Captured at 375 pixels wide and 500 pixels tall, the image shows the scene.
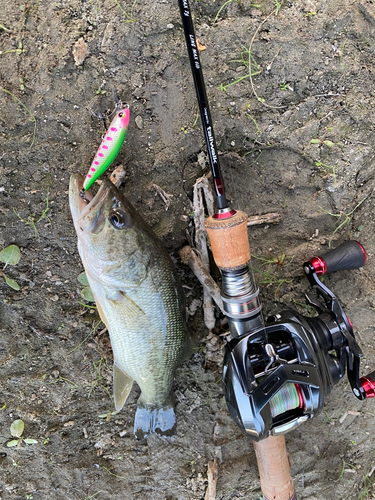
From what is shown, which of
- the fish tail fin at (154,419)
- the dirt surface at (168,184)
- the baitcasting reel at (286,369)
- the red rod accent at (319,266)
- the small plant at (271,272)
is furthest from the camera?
the small plant at (271,272)

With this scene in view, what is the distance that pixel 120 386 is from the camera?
7.83 ft

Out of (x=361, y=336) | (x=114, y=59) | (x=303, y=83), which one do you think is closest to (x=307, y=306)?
(x=361, y=336)

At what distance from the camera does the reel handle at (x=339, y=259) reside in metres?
2.20

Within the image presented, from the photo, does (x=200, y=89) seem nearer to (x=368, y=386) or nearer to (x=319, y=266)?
(x=319, y=266)

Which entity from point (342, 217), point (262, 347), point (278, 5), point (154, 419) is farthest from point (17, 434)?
point (278, 5)

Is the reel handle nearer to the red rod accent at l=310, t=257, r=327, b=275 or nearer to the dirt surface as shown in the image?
the red rod accent at l=310, t=257, r=327, b=275

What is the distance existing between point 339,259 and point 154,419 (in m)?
1.68

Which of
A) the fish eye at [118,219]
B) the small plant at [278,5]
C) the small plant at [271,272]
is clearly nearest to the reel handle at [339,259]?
the small plant at [271,272]

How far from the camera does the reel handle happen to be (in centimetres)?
220

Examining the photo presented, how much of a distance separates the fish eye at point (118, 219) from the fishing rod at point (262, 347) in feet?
1.58

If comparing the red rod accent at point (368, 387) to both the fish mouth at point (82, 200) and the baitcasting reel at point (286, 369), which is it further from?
the fish mouth at point (82, 200)

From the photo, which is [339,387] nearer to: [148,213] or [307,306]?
[307,306]

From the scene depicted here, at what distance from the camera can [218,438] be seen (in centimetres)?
267

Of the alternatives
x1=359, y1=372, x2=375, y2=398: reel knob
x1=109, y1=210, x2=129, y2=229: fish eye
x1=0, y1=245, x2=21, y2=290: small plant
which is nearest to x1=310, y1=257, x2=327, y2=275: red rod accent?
x1=359, y1=372, x2=375, y2=398: reel knob
